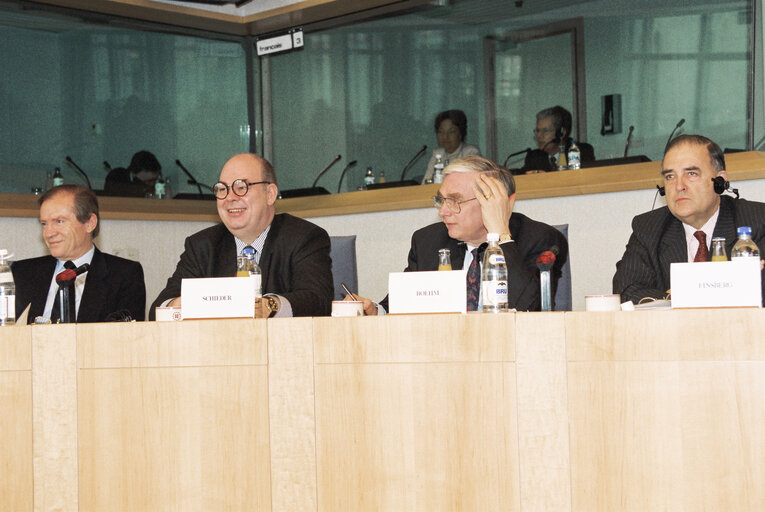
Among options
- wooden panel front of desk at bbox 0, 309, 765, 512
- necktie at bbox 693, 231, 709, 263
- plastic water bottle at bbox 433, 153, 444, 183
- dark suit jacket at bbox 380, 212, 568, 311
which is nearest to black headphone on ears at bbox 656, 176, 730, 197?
necktie at bbox 693, 231, 709, 263

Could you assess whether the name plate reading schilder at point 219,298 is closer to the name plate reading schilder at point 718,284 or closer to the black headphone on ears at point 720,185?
the name plate reading schilder at point 718,284

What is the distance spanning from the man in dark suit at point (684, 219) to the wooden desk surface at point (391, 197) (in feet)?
2.67

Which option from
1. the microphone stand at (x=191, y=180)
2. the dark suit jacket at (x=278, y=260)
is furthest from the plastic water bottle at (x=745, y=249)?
the microphone stand at (x=191, y=180)

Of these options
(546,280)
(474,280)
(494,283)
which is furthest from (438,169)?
(494,283)

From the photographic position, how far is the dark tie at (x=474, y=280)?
8.45 ft

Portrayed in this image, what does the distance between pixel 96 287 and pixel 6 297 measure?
90cm

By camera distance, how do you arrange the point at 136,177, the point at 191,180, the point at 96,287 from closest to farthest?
the point at 96,287
the point at 136,177
the point at 191,180

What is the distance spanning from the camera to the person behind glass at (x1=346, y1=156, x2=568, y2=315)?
2.50 meters

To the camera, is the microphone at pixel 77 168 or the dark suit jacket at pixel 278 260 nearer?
the dark suit jacket at pixel 278 260

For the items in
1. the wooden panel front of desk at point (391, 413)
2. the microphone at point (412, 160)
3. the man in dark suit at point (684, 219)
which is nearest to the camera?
the wooden panel front of desk at point (391, 413)

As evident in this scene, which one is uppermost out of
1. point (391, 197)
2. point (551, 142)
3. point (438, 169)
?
point (551, 142)

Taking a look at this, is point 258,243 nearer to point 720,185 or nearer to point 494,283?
point 494,283

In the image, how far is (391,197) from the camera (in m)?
4.27

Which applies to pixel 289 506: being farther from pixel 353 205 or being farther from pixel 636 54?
pixel 636 54
